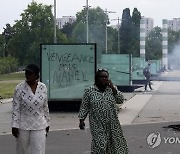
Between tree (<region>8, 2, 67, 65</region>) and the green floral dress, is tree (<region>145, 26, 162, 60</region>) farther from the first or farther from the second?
the green floral dress

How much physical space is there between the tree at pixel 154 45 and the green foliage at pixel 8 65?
134 ft

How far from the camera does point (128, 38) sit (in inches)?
4176

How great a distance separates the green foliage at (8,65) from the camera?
7372 cm

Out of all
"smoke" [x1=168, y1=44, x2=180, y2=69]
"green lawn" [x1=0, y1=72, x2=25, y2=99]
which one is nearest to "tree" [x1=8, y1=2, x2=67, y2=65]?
"green lawn" [x1=0, y1=72, x2=25, y2=99]

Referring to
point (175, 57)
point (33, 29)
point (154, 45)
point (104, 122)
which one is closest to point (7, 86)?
point (104, 122)

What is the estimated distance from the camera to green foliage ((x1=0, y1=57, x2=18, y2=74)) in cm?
7372

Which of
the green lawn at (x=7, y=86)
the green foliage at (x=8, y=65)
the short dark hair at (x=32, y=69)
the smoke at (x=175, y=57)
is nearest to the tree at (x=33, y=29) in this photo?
the green foliage at (x=8, y=65)

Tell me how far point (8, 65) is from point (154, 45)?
5441cm

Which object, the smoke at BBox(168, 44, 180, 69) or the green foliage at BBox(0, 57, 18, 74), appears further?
the smoke at BBox(168, 44, 180, 69)

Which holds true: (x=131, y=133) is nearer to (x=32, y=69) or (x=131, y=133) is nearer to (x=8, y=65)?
(x=32, y=69)

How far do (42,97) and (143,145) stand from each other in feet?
13.0

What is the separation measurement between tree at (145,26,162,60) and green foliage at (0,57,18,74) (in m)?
40.7

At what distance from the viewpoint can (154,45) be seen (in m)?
124

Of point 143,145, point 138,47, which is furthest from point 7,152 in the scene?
point 138,47
